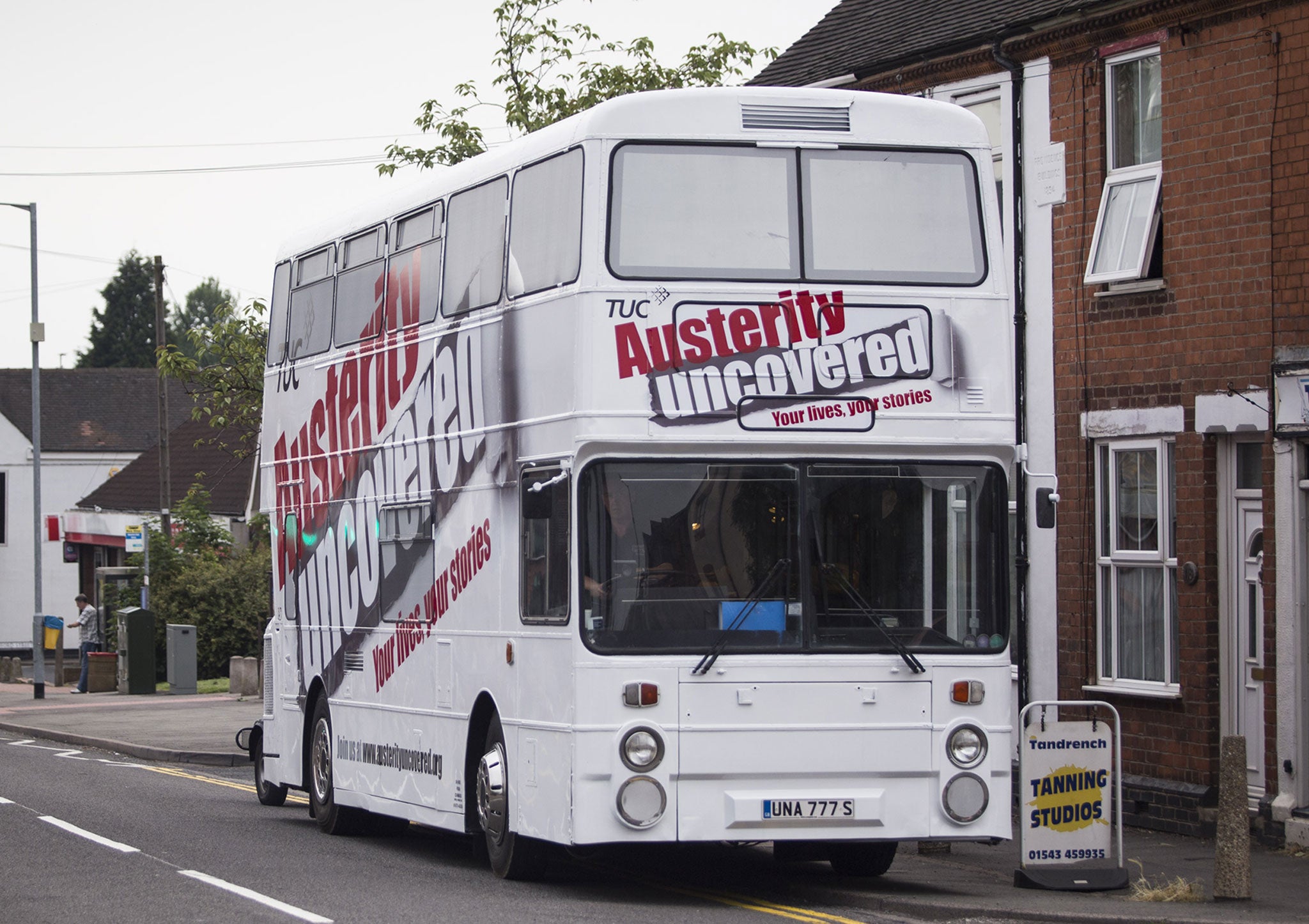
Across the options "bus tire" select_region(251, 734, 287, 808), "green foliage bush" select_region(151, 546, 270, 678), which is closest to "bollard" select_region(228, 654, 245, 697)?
"green foliage bush" select_region(151, 546, 270, 678)

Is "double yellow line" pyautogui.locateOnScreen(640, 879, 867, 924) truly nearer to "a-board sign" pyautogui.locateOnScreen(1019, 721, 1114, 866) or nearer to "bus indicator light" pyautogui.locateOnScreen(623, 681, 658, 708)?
"bus indicator light" pyautogui.locateOnScreen(623, 681, 658, 708)

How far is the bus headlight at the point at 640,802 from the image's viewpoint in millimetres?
10711

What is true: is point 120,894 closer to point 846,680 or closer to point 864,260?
point 846,680

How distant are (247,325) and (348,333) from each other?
34.3ft

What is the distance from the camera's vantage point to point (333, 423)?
15.6m

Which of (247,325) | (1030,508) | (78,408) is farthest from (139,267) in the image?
(1030,508)

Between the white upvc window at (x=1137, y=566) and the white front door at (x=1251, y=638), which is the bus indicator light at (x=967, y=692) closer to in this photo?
the white front door at (x=1251, y=638)

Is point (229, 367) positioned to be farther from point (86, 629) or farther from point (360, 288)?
point (86, 629)

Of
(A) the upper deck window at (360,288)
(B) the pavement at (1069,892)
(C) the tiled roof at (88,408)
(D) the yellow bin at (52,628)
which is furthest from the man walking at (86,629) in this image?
(B) the pavement at (1069,892)

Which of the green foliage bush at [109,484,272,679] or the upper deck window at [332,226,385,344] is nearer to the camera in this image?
the upper deck window at [332,226,385,344]

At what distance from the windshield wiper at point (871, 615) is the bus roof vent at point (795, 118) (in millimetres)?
2486

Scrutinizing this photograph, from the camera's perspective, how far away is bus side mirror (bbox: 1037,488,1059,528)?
37.3 ft

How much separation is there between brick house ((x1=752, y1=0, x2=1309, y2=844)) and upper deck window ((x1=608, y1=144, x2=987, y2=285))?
4534 mm

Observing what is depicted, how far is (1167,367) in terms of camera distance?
53.0ft
